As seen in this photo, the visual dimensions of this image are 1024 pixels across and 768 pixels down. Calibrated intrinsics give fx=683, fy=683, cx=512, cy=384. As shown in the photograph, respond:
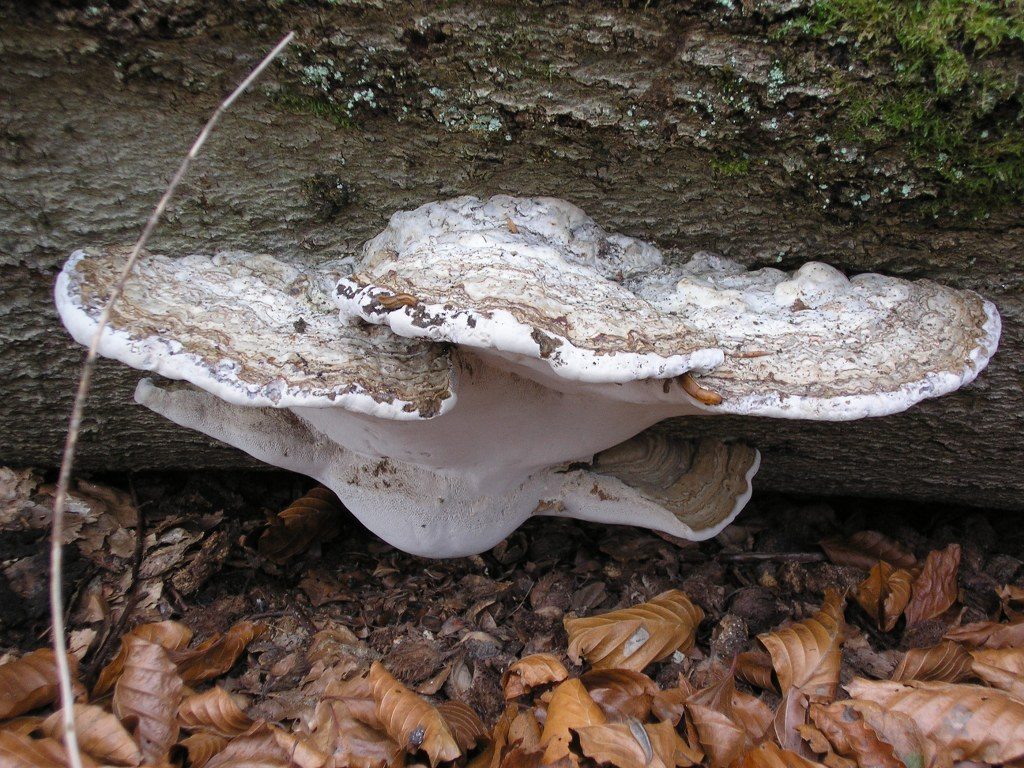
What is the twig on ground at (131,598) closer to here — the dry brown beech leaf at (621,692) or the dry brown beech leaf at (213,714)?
the dry brown beech leaf at (213,714)

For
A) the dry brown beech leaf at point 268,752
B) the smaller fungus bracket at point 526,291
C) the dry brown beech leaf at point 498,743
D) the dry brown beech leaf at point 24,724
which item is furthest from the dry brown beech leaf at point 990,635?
the dry brown beech leaf at point 24,724

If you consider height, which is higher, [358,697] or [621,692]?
[621,692]

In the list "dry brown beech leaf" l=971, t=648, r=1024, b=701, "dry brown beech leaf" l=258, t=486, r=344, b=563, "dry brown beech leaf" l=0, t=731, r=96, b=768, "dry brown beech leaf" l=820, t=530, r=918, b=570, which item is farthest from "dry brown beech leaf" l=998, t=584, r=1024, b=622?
"dry brown beech leaf" l=0, t=731, r=96, b=768

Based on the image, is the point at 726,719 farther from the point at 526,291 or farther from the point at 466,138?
the point at 466,138

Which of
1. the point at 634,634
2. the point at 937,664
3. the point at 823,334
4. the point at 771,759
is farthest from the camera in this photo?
the point at 634,634

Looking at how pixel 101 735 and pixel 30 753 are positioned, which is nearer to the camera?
pixel 30 753

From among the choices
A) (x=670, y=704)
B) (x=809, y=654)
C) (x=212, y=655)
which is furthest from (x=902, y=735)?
(x=212, y=655)
